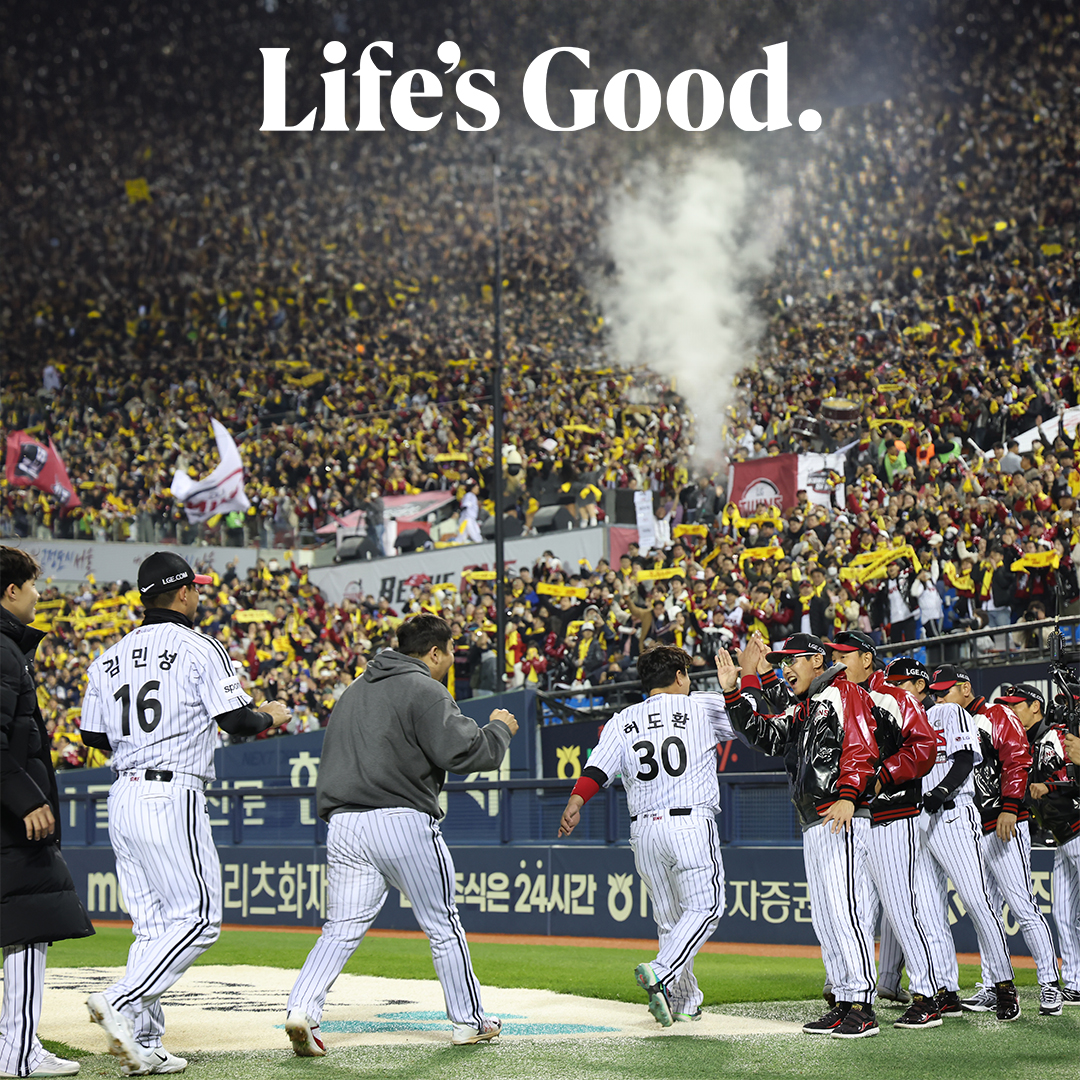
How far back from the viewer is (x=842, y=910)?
6227 millimetres

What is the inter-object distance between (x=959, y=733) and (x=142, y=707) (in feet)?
14.0

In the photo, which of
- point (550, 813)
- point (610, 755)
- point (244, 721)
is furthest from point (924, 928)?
point (550, 813)

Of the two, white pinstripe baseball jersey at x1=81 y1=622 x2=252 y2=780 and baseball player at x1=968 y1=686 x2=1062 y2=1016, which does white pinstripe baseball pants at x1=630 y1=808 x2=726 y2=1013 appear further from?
white pinstripe baseball jersey at x1=81 y1=622 x2=252 y2=780

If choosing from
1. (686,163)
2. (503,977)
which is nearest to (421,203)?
(686,163)

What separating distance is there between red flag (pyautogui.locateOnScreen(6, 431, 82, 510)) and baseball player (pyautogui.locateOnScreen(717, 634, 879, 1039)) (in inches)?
972

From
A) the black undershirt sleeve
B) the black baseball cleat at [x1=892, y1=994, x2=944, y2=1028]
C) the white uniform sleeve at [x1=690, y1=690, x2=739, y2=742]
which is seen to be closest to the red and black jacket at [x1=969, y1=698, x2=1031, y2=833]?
the black baseball cleat at [x1=892, y1=994, x2=944, y2=1028]

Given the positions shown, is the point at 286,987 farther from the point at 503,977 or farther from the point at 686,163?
the point at 686,163

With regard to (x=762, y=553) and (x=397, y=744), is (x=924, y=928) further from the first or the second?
(x=762, y=553)

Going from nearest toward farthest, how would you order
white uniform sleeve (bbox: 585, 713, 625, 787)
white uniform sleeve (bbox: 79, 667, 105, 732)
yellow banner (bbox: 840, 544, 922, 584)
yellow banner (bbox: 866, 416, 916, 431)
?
1. white uniform sleeve (bbox: 79, 667, 105, 732)
2. white uniform sleeve (bbox: 585, 713, 625, 787)
3. yellow banner (bbox: 840, 544, 922, 584)
4. yellow banner (bbox: 866, 416, 916, 431)

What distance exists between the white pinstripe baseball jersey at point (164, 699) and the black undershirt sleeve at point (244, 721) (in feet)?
0.12

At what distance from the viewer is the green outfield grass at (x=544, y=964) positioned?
27.9ft

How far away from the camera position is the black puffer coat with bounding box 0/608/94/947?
4895 millimetres

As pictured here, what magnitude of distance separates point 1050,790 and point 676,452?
676 inches

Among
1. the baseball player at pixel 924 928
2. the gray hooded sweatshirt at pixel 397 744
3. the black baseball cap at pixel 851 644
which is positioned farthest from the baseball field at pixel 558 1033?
the black baseball cap at pixel 851 644
